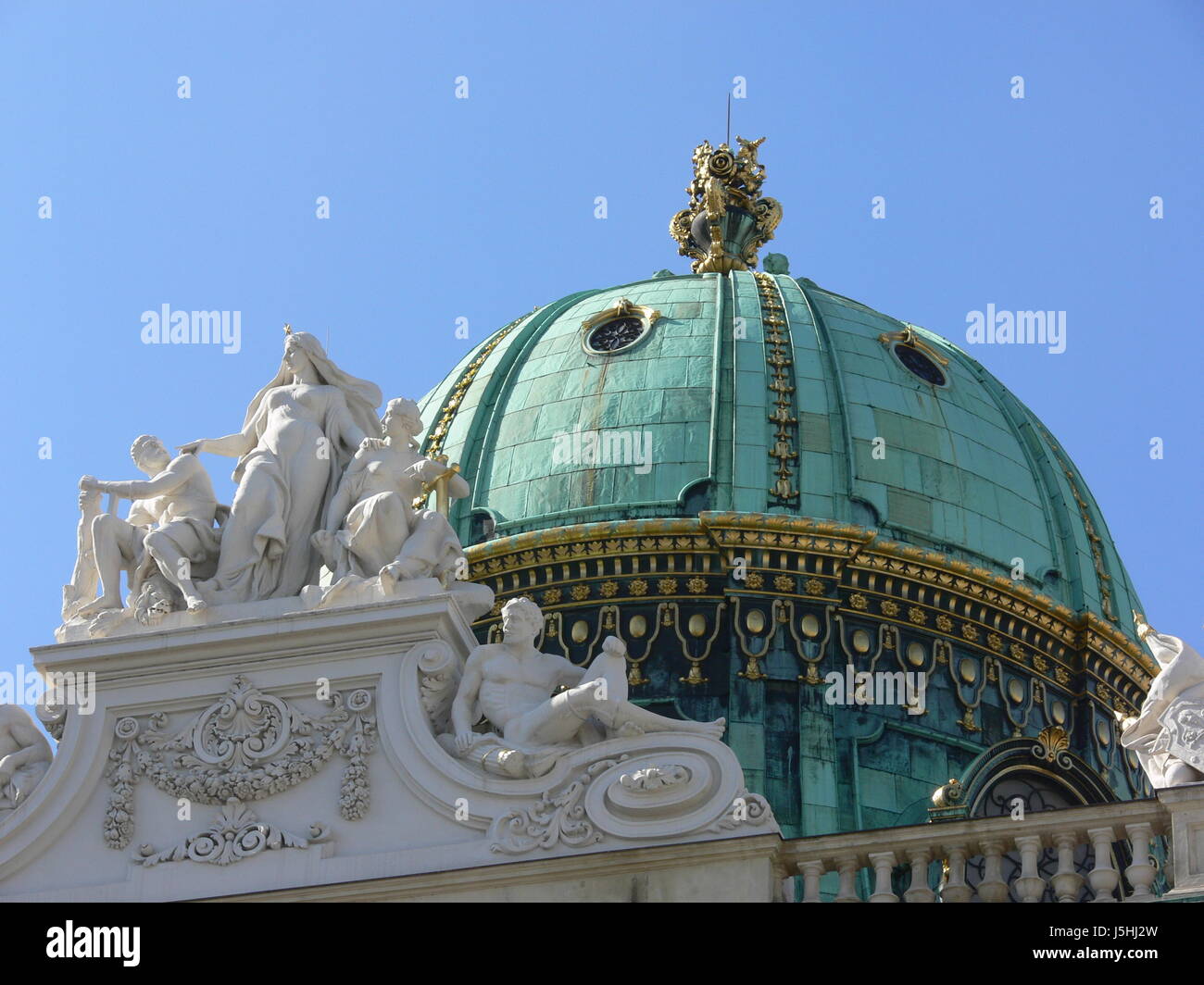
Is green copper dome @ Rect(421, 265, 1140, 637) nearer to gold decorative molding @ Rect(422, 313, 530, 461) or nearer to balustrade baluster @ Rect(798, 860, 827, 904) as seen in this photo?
gold decorative molding @ Rect(422, 313, 530, 461)

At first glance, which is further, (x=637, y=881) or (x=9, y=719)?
(x=9, y=719)

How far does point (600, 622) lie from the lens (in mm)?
30594

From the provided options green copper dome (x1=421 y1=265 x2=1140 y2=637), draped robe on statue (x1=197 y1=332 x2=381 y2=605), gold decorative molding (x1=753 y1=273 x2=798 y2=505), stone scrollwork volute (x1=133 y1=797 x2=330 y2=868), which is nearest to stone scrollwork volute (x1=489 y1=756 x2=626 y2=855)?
stone scrollwork volute (x1=133 y1=797 x2=330 y2=868)

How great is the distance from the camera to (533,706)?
72.8 feet

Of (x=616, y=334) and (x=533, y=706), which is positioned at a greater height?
(x=616, y=334)

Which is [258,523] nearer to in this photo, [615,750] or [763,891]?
[615,750]

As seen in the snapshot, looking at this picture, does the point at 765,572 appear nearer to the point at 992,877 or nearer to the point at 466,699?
the point at 466,699

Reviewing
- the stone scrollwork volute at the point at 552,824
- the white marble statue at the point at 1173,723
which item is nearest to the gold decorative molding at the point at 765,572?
the stone scrollwork volute at the point at 552,824

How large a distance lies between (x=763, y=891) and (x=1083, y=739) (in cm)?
1142

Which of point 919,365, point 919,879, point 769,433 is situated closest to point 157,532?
point 919,879

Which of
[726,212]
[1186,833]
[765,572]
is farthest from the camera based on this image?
[726,212]

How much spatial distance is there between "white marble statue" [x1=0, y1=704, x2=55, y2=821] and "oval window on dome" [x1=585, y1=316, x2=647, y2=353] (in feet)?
37.3

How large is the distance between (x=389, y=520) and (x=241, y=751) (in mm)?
2056
